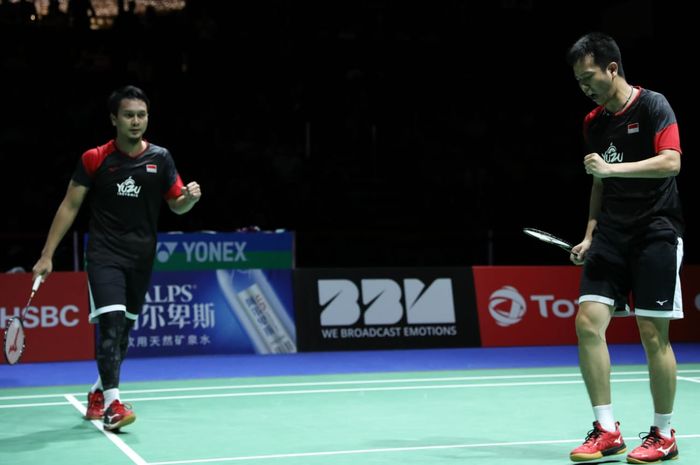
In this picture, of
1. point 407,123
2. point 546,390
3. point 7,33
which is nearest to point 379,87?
point 407,123

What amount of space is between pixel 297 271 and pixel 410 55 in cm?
739

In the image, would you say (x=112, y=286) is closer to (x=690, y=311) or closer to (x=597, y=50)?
(x=597, y=50)

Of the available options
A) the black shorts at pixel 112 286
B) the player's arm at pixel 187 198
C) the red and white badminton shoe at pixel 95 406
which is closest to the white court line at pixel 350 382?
the red and white badminton shoe at pixel 95 406

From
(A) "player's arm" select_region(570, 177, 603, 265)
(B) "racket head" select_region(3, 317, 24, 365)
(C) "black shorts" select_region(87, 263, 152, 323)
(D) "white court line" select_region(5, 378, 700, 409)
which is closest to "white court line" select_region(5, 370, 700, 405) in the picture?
(D) "white court line" select_region(5, 378, 700, 409)

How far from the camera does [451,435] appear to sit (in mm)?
5645

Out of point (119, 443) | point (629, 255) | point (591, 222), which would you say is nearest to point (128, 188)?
point (119, 443)

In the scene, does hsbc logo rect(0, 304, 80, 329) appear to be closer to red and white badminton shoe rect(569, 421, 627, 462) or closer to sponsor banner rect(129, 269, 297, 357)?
sponsor banner rect(129, 269, 297, 357)

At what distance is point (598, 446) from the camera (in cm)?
473

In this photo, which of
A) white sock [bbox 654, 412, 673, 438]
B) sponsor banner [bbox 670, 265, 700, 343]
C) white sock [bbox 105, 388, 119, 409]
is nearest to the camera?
white sock [bbox 654, 412, 673, 438]

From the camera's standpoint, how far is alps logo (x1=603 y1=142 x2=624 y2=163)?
16.0 feet

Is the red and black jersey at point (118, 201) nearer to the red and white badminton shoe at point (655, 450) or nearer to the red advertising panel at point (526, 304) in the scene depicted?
the red and white badminton shoe at point (655, 450)

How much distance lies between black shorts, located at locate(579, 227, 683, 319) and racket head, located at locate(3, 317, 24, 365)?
3.40m

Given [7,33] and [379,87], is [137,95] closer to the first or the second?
[7,33]

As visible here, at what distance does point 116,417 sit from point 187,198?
129cm
